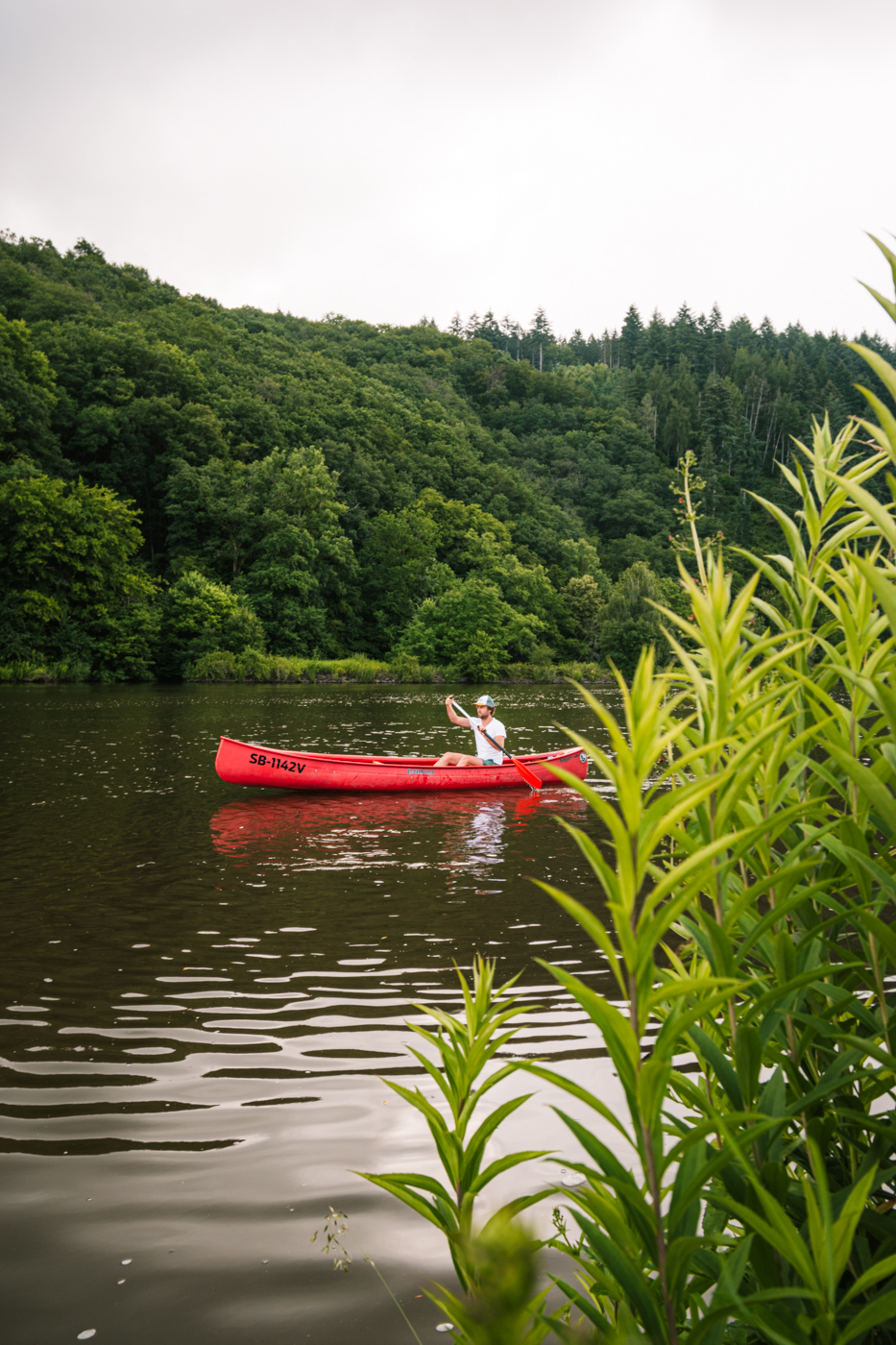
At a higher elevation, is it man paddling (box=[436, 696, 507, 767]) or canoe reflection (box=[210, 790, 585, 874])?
man paddling (box=[436, 696, 507, 767])

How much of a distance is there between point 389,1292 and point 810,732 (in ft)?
7.40

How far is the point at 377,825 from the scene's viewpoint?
12.2 metres

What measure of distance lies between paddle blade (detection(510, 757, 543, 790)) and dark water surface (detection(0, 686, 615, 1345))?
1155 mm

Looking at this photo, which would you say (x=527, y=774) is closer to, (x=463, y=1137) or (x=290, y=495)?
(x=463, y=1137)

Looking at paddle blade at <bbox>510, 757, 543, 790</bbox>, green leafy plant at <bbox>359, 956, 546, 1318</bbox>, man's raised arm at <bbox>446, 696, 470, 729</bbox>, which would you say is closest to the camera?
green leafy plant at <bbox>359, 956, 546, 1318</bbox>

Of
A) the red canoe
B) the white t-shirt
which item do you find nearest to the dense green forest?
the white t-shirt

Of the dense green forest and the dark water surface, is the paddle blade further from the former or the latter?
the dense green forest

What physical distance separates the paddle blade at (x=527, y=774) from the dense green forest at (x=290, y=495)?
28.9 m

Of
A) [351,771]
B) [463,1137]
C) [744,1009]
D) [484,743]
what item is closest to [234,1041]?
[463,1137]

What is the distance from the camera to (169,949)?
6633mm

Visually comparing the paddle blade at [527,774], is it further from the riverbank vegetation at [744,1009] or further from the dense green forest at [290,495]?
the dense green forest at [290,495]

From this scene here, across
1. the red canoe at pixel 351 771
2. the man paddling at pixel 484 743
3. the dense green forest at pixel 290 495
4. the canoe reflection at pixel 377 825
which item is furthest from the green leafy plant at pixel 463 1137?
the dense green forest at pixel 290 495

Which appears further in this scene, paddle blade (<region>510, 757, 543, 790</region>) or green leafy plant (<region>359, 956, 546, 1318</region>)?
paddle blade (<region>510, 757, 543, 790</region>)

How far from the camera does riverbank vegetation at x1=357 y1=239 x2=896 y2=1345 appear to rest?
1.06 meters
